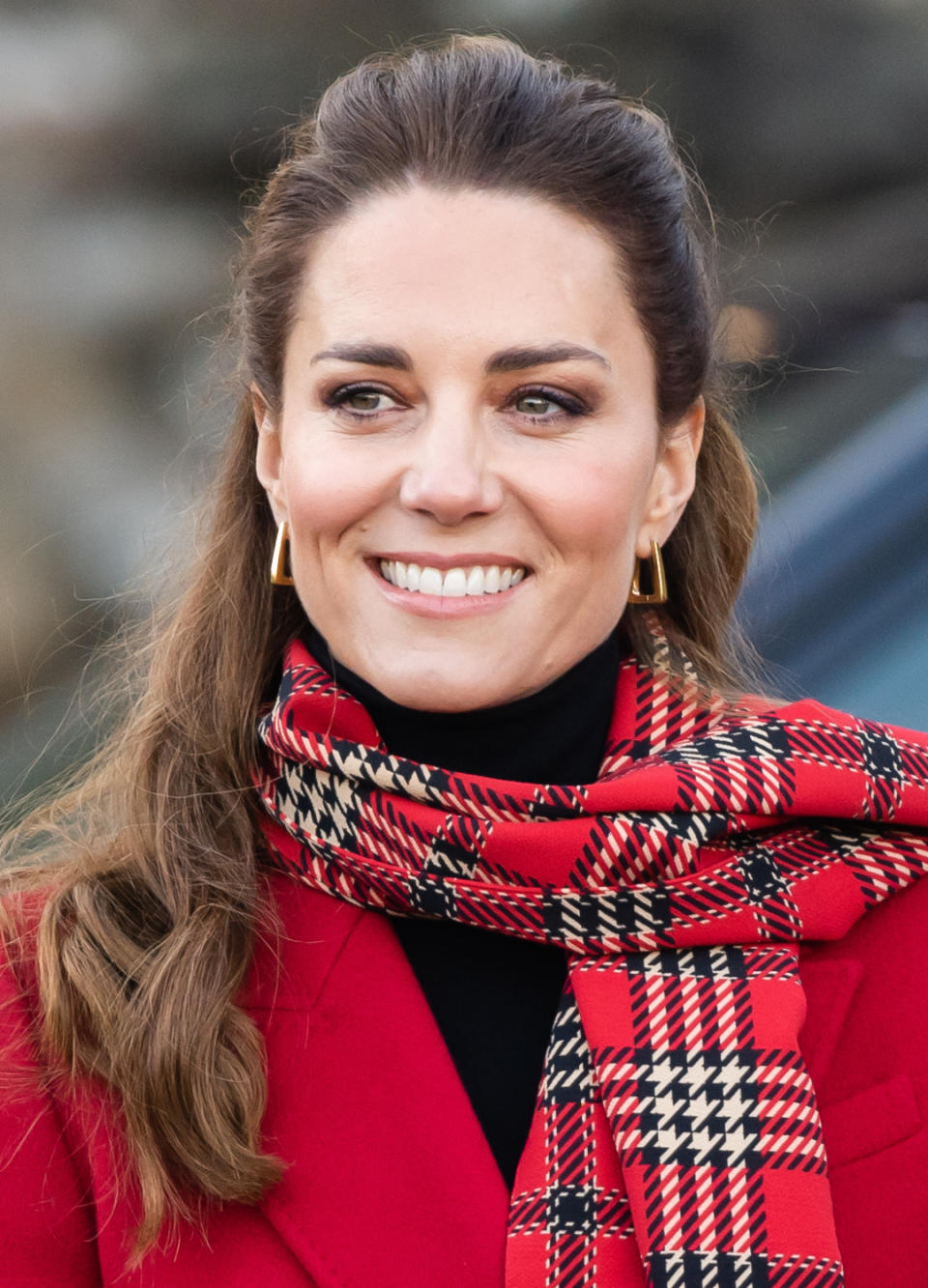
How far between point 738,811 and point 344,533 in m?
0.52

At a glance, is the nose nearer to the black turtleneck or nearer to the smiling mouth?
the smiling mouth

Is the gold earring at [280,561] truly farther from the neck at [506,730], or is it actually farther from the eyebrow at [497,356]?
the eyebrow at [497,356]

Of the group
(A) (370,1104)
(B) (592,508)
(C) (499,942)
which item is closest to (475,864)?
(C) (499,942)

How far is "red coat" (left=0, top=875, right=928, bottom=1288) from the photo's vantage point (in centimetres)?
148

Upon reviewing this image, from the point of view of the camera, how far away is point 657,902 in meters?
1.62

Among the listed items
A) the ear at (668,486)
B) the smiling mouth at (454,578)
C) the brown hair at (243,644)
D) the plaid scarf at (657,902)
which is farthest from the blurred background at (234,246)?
the smiling mouth at (454,578)

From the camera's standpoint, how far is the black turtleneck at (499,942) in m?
1.61

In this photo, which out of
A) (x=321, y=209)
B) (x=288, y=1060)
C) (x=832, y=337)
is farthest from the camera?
(x=832, y=337)

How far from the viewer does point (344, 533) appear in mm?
1651

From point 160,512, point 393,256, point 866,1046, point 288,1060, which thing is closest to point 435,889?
point 288,1060

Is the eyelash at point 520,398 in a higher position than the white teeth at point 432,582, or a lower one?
higher

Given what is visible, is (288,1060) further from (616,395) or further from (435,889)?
(616,395)

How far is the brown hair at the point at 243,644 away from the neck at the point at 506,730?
0.17 m

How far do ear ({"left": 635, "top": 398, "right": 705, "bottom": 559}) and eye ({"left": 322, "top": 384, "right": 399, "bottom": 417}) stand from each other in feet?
1.17
